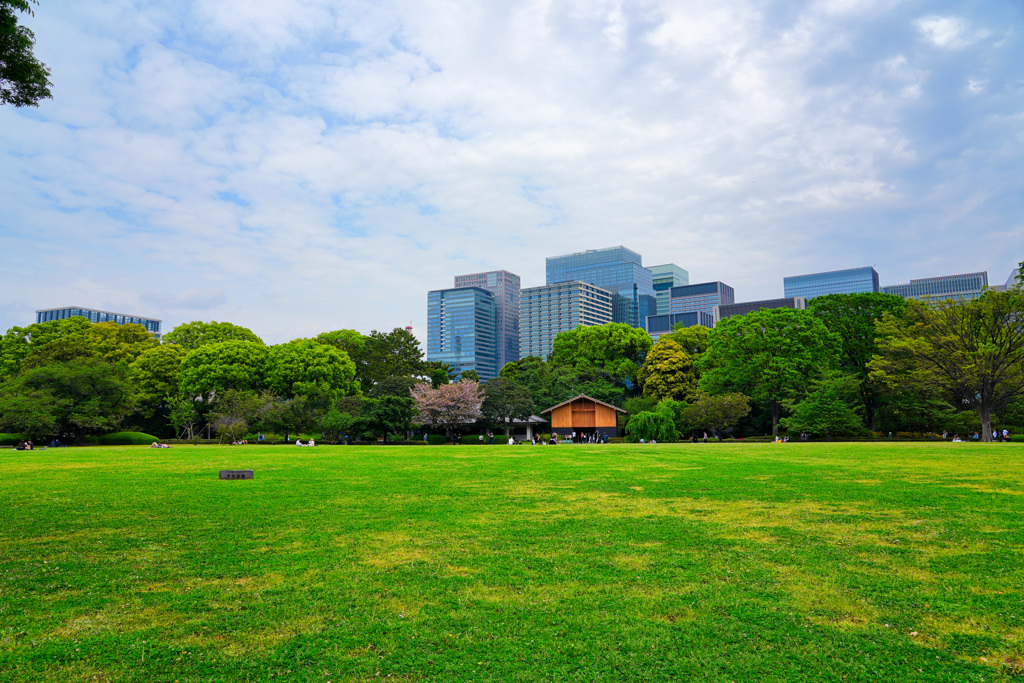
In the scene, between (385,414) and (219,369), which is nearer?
(385,414)

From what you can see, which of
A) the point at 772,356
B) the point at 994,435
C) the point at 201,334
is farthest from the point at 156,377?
the point at 994,435

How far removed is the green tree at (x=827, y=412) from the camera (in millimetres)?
44938

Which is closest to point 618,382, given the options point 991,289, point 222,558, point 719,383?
point 719,383

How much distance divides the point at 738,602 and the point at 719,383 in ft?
169

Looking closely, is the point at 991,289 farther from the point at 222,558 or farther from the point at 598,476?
the point at 222,558

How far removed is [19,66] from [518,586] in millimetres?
12523

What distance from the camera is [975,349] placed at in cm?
3984

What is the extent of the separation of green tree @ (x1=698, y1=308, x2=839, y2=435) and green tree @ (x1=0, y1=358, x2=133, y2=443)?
Result: 5141 centimetres

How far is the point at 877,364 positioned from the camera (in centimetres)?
4478

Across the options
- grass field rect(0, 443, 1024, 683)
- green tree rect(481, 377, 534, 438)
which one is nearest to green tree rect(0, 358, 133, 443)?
green tree rect(481, 377, 534, 438)

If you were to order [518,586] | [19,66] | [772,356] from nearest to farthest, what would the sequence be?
[518,586] < [19,66] < [772,356]

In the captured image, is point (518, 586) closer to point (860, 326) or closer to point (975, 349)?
point (975, 349)

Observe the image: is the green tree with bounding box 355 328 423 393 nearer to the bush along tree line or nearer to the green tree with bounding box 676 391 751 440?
the bush along tree line

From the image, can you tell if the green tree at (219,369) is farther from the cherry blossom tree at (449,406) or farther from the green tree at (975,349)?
the green tree at (975,349)
